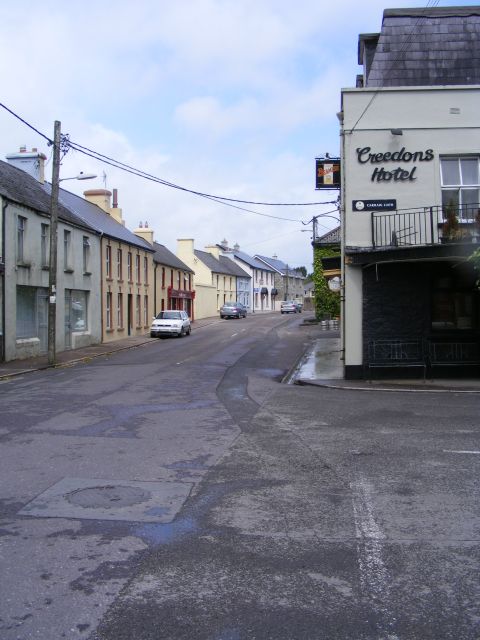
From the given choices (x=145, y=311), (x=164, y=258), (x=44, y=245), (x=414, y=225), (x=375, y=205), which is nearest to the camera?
(x=414, y=225)

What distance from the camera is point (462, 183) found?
54.0 ft

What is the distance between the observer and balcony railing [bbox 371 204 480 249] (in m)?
16.0

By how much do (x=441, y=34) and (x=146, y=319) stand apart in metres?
28.7

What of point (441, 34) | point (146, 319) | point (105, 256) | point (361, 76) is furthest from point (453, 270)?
point (146, 319)

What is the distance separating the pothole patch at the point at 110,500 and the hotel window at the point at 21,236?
59.7 feet

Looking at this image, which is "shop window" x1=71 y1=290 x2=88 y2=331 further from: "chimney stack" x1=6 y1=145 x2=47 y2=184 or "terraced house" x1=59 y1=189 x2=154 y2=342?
"chimney stack" x1=6 y1=145 x2=47 y2=184

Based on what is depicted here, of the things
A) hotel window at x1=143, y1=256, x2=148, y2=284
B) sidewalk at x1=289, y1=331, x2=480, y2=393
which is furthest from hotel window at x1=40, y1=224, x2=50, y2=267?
hotel window at x1=143, y1=256, x2=148, y2=284

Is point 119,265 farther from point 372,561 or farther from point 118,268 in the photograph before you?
point 372,561

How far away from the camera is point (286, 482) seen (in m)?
6.64

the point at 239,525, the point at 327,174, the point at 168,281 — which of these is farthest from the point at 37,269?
the point at 168,281

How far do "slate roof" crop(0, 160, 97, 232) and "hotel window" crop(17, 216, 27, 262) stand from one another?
0.62 meters

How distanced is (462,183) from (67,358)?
15.8m

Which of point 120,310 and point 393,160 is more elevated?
point 393,160

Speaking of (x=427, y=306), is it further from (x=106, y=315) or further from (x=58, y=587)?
(x=106, y=315)
